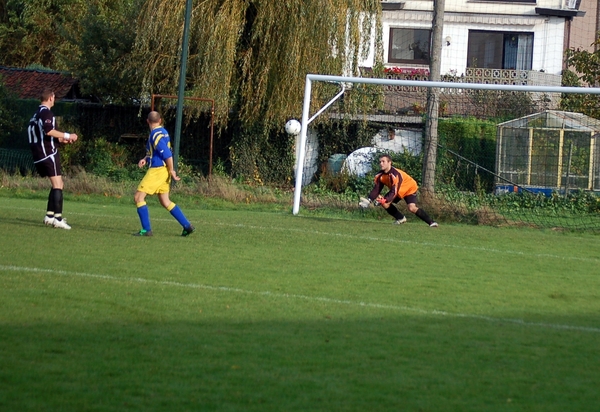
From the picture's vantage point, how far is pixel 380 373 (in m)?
6.06

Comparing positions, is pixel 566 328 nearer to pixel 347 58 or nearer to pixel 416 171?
pixel 416 171

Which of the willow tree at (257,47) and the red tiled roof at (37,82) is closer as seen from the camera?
the willow tree at (257,47)

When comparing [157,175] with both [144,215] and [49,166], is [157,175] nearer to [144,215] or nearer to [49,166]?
[144,215]

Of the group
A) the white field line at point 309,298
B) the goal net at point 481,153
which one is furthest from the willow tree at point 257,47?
the white field line at point 309,298

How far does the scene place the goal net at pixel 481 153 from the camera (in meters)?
18.5

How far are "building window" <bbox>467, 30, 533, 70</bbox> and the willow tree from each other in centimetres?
1451

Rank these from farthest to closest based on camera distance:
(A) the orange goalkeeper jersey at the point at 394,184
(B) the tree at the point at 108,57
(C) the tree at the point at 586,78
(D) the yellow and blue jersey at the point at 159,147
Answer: (B) the tree at the point at 108,57, (C) the tree at the point at 586,78, (A) the orange goalkeeper jersey at the point at 394,184, (D) the yellow and blue jersey at the point at 159,147

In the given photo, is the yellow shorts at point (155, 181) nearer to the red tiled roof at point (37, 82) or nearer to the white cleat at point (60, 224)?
the white cleat at point (60, 224)

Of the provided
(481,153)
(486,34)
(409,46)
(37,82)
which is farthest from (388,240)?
(486,34)

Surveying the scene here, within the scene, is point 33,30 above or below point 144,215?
above

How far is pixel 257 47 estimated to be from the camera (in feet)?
85.3

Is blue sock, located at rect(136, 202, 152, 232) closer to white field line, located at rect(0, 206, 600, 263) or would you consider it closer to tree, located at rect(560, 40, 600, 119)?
white field line, located at rect(0, 206, 600, 263)

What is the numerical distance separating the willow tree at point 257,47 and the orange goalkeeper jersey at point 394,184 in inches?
374

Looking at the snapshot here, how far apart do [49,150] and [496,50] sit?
3008 cm
